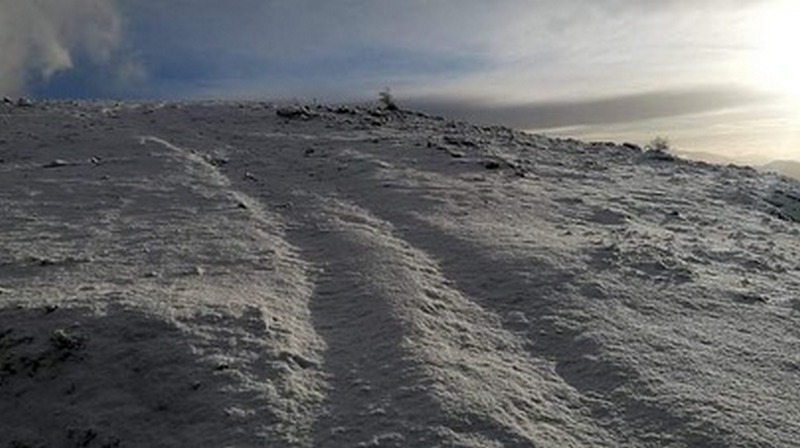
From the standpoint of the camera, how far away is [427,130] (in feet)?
67.2

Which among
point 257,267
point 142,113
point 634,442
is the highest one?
point 142,113

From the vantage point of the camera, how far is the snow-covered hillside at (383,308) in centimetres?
614

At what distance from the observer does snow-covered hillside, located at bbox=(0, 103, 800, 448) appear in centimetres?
614

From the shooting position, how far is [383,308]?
8.02m

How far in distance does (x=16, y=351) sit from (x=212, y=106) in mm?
16214

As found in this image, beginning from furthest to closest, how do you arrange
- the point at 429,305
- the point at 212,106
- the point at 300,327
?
the point at 212,106, the point at 429,305, the point at 300,327

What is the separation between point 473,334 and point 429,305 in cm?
71

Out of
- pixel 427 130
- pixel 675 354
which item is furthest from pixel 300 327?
pixel 427 130

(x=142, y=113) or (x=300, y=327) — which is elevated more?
(x=142, y=113)

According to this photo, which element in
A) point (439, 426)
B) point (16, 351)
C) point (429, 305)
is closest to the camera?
point (439, 426)

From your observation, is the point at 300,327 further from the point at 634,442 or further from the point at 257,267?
the point at 634,442

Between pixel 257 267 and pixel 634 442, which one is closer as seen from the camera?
pixel 634 442

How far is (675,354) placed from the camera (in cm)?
736

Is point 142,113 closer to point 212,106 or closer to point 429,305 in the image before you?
point 212,106
